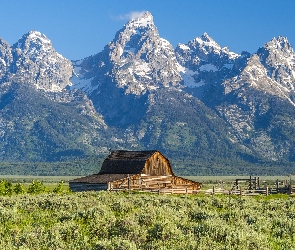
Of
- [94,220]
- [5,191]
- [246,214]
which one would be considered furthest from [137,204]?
[5,191]

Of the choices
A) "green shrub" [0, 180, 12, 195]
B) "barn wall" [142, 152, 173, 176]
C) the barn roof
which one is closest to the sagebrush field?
"green shrub" [0, 180, 12, 195]

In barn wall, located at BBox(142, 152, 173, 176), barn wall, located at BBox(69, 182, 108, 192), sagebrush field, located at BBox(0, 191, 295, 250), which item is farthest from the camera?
barn wall, located at BBox(142, 152, 173, 176)

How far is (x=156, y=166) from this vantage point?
8381cm

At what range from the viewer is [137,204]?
39656 millimetres

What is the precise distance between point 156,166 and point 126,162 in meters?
4.82

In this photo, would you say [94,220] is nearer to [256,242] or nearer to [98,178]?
[256,242]

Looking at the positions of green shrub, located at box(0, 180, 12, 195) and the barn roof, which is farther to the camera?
the barn roof

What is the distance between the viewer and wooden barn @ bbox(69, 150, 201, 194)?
2995 inches

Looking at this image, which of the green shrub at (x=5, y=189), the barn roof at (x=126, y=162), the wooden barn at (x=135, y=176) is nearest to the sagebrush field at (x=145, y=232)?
the green shrub at (x=5, y=189)

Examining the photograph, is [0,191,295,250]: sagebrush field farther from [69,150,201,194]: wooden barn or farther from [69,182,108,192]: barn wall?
[69,150,201,194]: wooden barn

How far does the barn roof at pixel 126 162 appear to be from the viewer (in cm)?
8175

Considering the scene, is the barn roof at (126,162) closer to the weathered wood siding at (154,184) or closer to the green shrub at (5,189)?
the weathered wood siding at (154,184)

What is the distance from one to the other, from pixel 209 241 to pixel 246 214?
38.0 ft

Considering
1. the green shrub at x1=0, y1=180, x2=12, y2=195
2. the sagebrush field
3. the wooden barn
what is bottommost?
the sagebrush field
